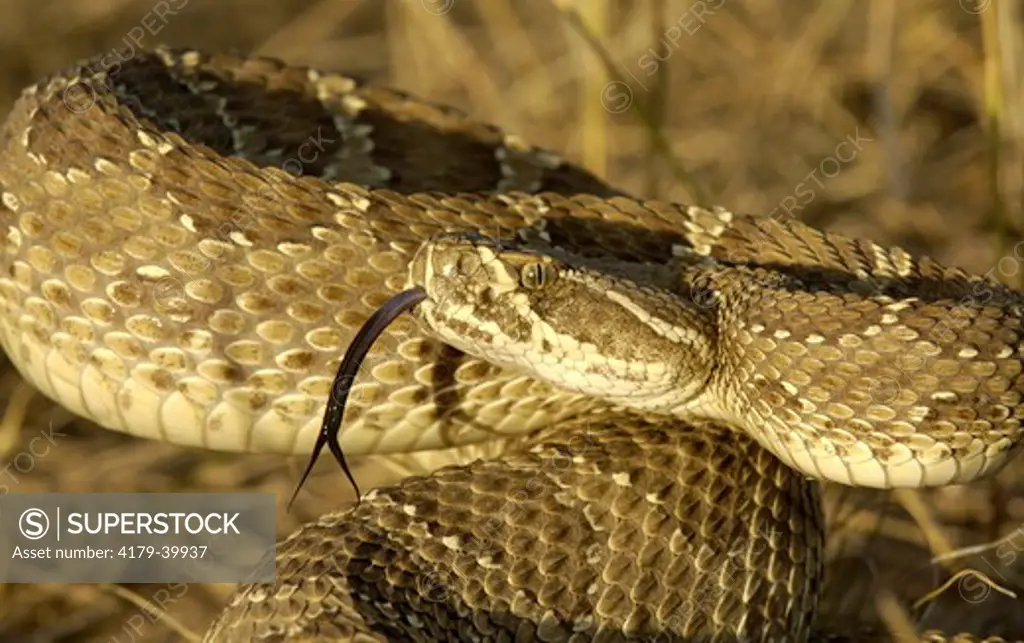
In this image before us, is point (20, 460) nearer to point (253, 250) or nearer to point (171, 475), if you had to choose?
point (171, 475)

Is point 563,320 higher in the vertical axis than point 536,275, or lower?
lower

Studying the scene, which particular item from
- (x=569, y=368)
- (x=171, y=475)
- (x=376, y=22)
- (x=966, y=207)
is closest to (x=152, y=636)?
(x=171, y=475)

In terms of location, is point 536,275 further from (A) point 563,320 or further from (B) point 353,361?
(B) point 353,361

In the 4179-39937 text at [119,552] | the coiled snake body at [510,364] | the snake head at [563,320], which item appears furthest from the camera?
the 4179-39937 text at [119,552]

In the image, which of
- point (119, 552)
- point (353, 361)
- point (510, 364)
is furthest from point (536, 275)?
point (119, 552)

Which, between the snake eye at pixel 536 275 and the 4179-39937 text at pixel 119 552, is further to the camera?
the 4179-39937 text at pixel 119 552

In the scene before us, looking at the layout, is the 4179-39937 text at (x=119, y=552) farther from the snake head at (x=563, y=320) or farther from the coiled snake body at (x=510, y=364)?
the snake head at (x=563, y=320)

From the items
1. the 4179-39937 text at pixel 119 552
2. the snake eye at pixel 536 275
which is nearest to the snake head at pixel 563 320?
the snake eye at pixel 536 275
